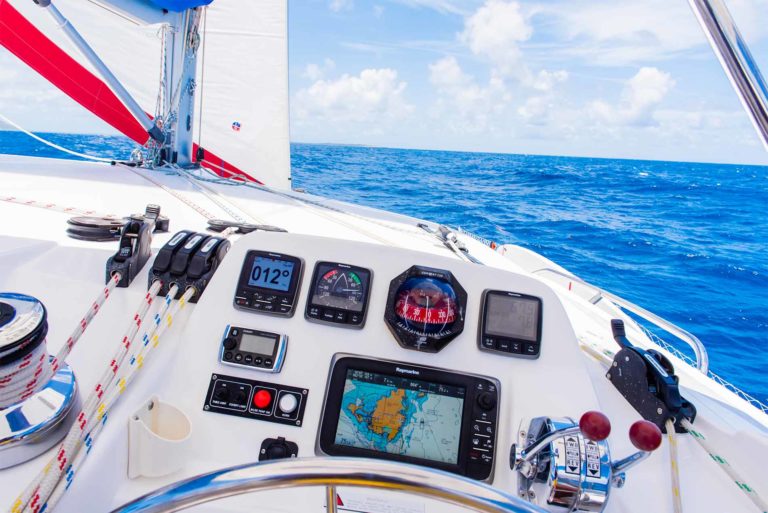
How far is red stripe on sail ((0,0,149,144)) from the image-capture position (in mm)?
3312

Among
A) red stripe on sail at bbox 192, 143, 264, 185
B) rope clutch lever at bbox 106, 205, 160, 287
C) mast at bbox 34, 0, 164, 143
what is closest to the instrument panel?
rope clutch lever at bbox 106, 205, 160, 287

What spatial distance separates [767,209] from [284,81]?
14.6 m

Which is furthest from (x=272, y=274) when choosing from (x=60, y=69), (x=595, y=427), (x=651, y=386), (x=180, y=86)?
(x=60, y=69)

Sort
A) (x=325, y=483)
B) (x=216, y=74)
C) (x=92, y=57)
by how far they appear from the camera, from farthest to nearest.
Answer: (x=216, y=74)
(x=92, y=57)
(x=325, y=483)

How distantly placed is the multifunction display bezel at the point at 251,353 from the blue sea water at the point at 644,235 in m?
4.77

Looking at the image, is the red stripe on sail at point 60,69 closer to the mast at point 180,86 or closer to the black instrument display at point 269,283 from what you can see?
the mast at point 180,86

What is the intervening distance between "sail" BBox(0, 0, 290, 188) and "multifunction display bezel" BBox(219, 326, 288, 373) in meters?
3.42

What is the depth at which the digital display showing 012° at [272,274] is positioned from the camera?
1.17m

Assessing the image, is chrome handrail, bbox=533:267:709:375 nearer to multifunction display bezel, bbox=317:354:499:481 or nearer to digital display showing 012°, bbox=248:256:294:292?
multifunction display bezel, bbox=317:354:499:481

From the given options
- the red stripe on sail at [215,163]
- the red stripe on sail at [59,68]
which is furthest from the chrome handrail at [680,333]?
the red stripe on sail at [215,163]

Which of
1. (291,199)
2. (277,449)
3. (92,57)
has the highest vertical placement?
(92,57)

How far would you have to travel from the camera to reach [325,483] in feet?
1.85

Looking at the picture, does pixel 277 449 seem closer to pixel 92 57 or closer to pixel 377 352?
pixel 377 352

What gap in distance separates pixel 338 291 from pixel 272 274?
0.54 ft
